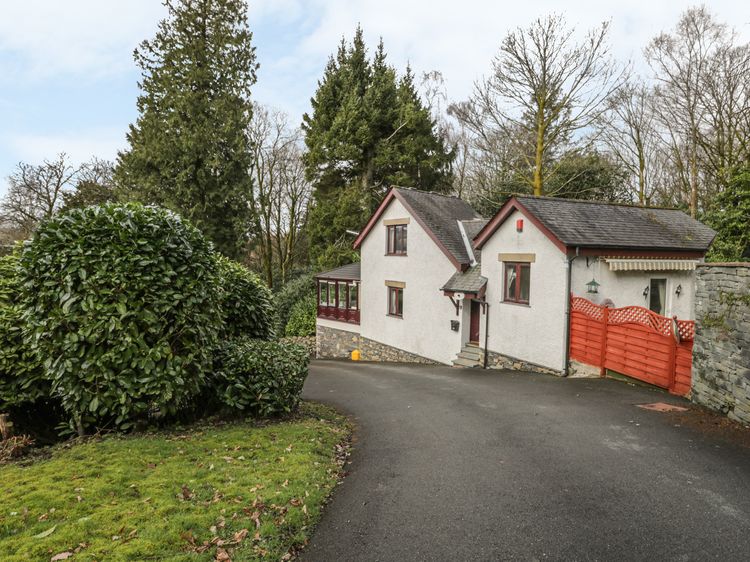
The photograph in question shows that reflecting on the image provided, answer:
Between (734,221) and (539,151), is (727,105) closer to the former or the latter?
(734,221)

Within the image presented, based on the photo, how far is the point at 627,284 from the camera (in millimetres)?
→ 14617

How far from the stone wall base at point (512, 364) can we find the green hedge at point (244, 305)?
8713 mm

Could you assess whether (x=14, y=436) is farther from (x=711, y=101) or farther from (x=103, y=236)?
(x=711, y=101)

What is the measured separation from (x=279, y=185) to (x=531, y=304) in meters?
27.1

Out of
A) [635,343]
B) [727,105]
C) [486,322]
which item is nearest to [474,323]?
[486,322]

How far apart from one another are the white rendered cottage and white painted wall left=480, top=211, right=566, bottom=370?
34 millimetres

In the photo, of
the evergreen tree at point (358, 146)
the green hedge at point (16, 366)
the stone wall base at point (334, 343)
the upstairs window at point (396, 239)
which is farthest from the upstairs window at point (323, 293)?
the green hedge at point (16, 366)

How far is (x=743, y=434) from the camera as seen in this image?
7480 millimetres

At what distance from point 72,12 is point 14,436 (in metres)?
9.43

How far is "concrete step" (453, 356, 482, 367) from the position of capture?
17.1 metres

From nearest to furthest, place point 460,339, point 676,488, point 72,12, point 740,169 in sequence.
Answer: point 676,488 → point 72,12 → point 460,339 → point 740,169

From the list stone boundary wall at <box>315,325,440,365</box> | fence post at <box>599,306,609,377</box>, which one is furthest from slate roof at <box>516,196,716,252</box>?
stone boundary wall at <box>315,325,440,365</box>

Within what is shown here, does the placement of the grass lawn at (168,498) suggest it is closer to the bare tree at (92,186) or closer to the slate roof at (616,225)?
the slate roof at (616,225)

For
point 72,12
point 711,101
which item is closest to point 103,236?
point 72,12
